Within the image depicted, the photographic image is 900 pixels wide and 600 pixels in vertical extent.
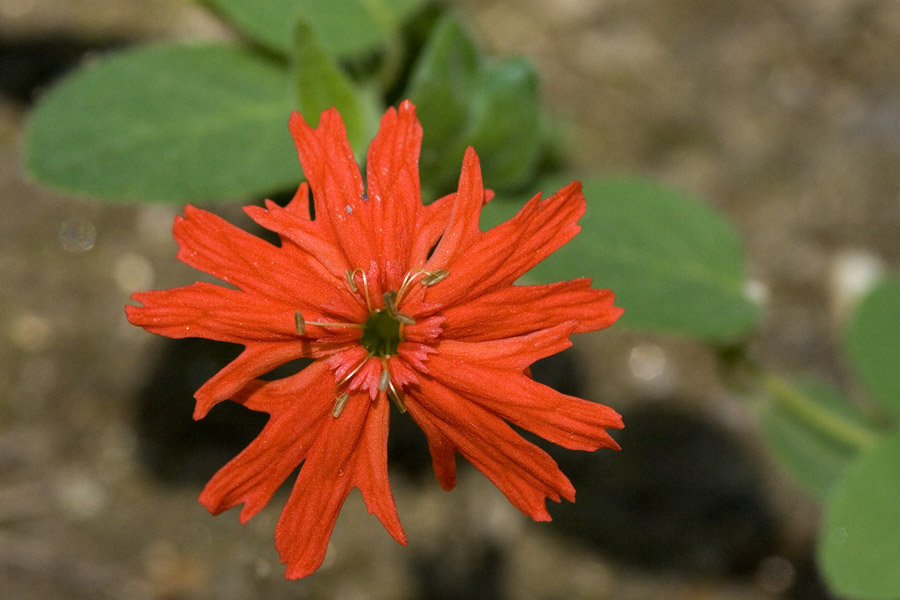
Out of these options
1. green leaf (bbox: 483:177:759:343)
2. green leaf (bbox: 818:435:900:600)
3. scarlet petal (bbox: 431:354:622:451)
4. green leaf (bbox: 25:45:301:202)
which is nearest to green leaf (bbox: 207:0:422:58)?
green leaf (bbox: 25:45:301:202)

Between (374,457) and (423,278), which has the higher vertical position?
(423,278)

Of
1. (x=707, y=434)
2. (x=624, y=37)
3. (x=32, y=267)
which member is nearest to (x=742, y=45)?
(x=624, y=37)

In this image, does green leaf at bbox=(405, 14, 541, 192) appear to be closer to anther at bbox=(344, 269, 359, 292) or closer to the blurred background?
anther at bbox=(344, 269, 359, 292)

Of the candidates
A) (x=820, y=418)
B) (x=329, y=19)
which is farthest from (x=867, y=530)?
(x=329, y=19)

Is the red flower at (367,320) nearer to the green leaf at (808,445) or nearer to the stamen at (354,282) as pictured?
the stamen at (354,282)

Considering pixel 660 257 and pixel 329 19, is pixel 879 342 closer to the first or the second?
pixel 660 257

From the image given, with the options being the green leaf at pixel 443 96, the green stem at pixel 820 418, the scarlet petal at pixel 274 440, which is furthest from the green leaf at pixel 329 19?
the green stem at pixel 820 418
